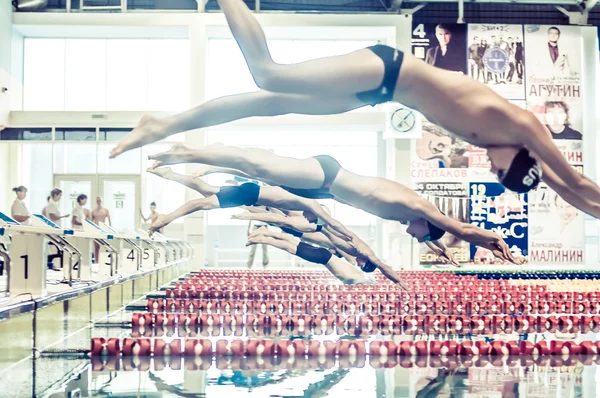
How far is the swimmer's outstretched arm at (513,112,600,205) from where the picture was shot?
11.2ft

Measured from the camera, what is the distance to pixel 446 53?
18.4 m

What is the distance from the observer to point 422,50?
724 inches

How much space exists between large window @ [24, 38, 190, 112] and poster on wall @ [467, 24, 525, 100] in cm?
766

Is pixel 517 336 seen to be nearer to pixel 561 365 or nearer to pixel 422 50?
pixel 561 365

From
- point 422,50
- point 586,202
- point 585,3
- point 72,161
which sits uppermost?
point 585,3

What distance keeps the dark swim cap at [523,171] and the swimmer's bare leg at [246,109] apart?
0.81m

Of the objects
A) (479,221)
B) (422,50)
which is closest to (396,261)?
(479,221)

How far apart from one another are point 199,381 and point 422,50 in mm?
15689

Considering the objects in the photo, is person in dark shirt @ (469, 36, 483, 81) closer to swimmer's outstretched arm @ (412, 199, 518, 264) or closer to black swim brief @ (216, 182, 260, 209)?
swimmer's outstretched arm @ (412, 199, 518, 264)

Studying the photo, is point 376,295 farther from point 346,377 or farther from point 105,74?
point 105,74

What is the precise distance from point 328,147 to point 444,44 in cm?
444

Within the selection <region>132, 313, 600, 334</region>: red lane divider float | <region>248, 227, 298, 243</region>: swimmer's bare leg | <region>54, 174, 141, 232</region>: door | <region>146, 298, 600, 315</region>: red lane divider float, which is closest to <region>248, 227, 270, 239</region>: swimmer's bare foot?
<region>248, 227, 298, 243</region>: swimmer's bare leg

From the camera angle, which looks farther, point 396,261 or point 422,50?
point 422,50

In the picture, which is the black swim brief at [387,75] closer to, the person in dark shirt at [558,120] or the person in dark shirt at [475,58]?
the person in dark shirt at [475,58]
